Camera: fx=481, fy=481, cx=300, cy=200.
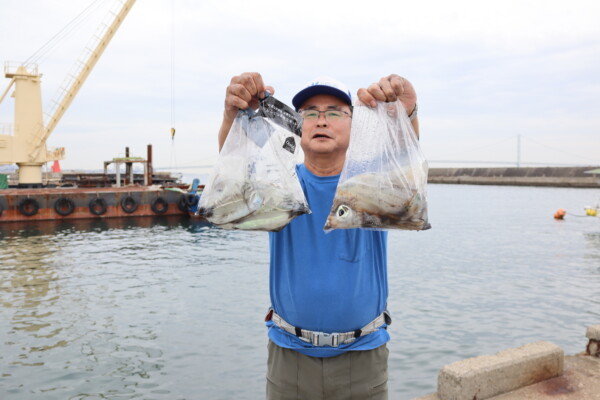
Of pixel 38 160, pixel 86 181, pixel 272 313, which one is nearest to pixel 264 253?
pixel 272 313

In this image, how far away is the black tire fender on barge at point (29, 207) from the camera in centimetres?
2720

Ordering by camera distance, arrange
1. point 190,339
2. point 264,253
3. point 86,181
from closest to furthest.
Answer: point 190,339, point 264,253, point 86,181

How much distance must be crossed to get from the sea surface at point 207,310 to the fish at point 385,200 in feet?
17.0

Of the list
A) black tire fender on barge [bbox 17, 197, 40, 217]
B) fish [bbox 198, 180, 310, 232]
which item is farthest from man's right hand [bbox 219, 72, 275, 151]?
black tire fender on barge [bbox 17, 197, 40, 217]

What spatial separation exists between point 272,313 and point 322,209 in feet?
1.91

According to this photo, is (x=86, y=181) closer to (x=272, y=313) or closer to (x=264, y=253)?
(x=264, y=253)

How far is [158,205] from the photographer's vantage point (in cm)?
3009

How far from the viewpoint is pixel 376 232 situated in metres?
2.33

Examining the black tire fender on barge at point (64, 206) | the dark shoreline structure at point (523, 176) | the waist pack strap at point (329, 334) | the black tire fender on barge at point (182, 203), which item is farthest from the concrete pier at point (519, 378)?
the dark shoreline structure at point (523, 176)

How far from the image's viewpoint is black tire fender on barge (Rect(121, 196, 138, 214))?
29219 millimetres

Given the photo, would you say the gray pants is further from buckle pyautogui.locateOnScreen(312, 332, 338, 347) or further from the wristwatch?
the wristwatch

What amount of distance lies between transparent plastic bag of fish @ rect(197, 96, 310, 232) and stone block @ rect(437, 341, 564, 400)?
2.67 m

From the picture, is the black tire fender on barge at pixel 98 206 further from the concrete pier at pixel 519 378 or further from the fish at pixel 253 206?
the fish at pixel 253 206

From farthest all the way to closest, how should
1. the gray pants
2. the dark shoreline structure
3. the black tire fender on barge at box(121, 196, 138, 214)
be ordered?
the dark shoreline structure
the black tire fender on barge at box(121, 196, 138, 214)
the gray pants
